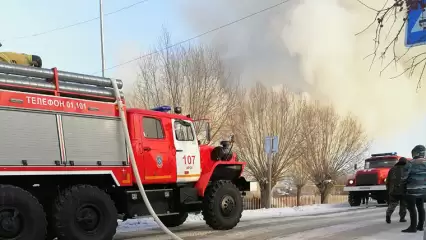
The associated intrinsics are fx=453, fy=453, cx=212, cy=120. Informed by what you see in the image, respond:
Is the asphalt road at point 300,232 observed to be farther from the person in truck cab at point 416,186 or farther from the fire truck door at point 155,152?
the fire truck door at point 155,152

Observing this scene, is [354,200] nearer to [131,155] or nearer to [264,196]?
[264,196]

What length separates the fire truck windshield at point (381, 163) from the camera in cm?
1861

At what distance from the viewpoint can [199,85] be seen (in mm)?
21859

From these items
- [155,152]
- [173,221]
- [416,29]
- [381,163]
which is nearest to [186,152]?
[155,152]

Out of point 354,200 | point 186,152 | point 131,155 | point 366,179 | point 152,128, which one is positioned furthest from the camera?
point 354,200

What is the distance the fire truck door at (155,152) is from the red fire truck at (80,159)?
0.07 feet

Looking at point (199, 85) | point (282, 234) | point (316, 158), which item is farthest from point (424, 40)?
point (316, 158)

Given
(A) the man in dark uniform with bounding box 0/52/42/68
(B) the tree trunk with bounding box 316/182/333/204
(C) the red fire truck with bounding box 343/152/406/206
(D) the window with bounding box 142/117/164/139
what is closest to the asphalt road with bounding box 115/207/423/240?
(D) the window with bounding box 142/117/164/139

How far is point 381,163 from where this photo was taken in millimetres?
18828

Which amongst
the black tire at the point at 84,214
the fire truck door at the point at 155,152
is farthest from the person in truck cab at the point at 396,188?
the black tire at the point at 84,214

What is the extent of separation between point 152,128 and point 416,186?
5637mm

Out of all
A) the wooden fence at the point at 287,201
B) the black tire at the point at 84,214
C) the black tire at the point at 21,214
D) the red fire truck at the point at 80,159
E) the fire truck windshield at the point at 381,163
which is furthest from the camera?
the wooden fence at the point at 287,201

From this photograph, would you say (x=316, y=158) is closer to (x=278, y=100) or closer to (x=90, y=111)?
(x=278, y=100)

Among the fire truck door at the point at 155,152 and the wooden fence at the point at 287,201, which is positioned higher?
the fire truck door at the point at 155,152
